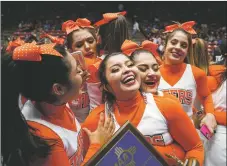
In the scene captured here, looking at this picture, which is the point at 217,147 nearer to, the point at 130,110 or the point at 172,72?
the point at 172,72

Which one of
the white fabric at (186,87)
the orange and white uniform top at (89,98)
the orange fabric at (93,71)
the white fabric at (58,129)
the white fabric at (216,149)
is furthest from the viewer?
the white fabric at (216,149)

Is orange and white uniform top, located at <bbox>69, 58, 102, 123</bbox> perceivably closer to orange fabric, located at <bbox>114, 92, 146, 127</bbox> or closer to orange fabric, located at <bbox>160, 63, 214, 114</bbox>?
orange fabric, located at <bbox>114, 92, 146, 127</bbox>

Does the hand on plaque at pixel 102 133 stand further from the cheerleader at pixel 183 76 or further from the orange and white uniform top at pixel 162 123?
the cheerleader at pixel 183 76

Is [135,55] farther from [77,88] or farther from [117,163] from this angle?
[117,163]

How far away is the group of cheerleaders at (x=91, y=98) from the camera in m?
1.38

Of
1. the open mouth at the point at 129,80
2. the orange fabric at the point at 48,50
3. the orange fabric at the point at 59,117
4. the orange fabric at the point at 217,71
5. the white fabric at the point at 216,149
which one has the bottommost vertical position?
the white fabric at the point at 216,149

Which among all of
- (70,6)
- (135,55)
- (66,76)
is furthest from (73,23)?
(70,6)

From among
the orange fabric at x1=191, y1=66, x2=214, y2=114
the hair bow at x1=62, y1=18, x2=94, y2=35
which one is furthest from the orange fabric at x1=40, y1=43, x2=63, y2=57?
the orange fabric at x1=191, y1=66, x2=214, y2=114

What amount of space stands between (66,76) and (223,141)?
177 cm

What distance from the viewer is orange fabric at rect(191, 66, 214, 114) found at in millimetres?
2792

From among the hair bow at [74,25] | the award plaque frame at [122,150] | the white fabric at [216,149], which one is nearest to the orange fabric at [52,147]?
the award plaque frame at [122,150]

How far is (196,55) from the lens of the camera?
305 cm

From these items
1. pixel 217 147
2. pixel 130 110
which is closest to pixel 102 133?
pixel 130 110

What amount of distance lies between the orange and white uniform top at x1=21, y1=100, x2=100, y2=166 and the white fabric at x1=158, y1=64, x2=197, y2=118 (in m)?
1.23
